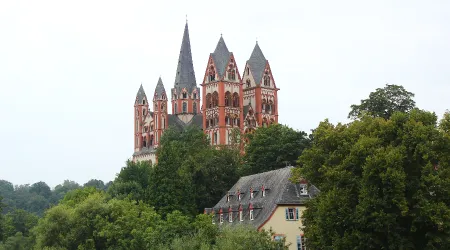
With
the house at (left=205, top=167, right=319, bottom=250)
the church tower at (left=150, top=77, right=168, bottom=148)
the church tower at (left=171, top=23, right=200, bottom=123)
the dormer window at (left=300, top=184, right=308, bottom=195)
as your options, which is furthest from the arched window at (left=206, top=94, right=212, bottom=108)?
the dormer window at (left=300, top=184, right=308, bottom=195)

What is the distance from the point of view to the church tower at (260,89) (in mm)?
175250

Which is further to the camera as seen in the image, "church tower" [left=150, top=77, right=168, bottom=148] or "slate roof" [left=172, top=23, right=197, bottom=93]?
"slate roof" [left=172, top=23, right=197, bottom=93]

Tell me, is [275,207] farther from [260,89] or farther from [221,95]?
[260,89]

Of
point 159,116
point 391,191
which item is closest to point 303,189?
point 391,191

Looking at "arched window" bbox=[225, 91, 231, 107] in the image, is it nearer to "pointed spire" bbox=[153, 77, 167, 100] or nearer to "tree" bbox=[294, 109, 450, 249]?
"pointed spire" bbox=[153, 77, 167, 100]

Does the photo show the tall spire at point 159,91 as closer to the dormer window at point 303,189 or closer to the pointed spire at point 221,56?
the pointed spire at point 221,56

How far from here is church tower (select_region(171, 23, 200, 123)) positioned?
618 ft

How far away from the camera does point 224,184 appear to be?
311 feet

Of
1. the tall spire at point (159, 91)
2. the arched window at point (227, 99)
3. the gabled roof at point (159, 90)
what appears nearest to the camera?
the arched window at point (227, 99)

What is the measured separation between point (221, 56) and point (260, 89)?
33.2ft

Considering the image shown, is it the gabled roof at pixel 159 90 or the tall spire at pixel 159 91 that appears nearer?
the tall spire at pixel 159 91

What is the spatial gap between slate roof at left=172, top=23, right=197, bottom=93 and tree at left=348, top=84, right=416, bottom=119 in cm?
9004

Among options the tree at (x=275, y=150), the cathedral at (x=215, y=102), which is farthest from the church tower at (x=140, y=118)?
the tree at (x=275, y=150)

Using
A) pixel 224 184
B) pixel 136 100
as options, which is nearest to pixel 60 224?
pixel 224 184
